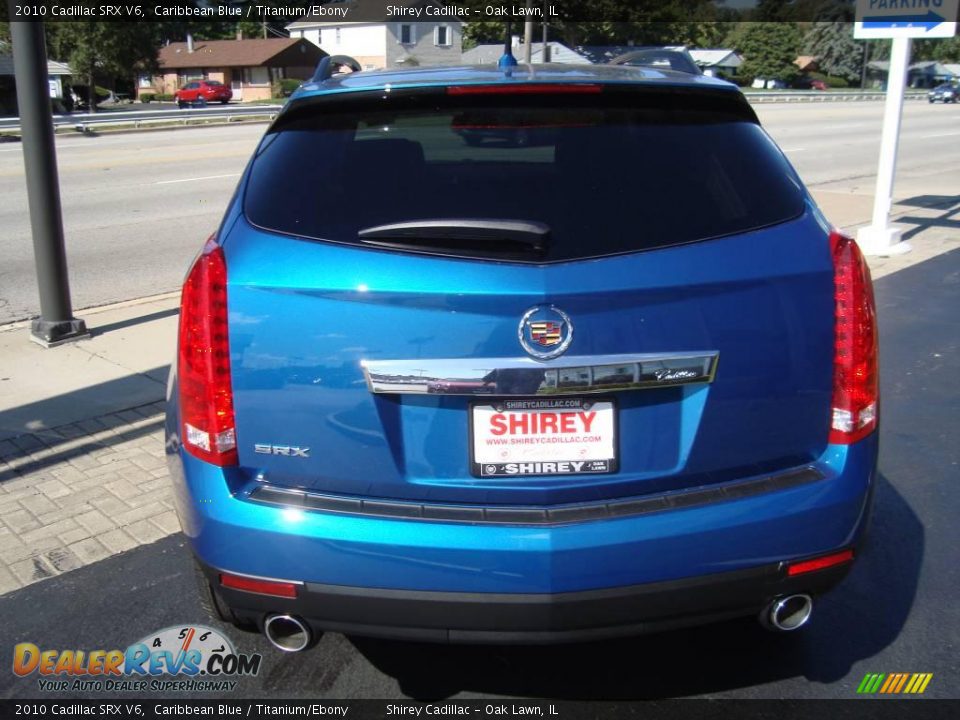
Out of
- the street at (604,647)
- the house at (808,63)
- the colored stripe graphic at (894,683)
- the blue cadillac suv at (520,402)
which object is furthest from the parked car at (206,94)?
the house at (808,63)

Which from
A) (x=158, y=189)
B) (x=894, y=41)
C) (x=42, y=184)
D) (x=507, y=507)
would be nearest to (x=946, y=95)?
(x=894, y=41)

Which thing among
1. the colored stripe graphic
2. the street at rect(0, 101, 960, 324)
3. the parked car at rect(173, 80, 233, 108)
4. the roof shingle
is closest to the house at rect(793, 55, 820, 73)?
the roof shingle

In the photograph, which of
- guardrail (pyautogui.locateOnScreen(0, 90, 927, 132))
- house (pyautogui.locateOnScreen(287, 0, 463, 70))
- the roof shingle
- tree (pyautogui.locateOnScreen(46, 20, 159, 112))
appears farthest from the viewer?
the roof shingle

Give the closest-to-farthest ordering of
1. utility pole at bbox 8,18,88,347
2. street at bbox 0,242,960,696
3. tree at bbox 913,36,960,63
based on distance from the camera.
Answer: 1. street at bbox 0,242,960,696
2. utility pole at bbox 8,18,88,347
3. tree at bbox 913,36,960,63

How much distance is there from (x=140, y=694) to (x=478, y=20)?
62685mm

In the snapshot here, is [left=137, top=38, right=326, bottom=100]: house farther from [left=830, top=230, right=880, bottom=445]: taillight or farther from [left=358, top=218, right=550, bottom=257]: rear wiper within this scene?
[left=830, top=230, right=880, bottom=445]: taillight

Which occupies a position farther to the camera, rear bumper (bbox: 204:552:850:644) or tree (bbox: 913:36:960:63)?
tree (bbox: 913:36:960:63)

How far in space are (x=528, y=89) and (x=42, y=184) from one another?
191 inches

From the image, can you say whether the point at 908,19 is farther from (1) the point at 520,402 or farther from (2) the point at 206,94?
(2) the point at 206,94

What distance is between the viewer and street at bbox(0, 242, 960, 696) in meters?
2.91

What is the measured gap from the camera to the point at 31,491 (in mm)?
4297

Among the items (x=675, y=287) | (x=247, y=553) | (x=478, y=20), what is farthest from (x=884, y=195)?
(x=478, y=20)

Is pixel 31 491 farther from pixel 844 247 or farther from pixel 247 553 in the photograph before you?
pixel 844 247

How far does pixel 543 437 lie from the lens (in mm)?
2348
